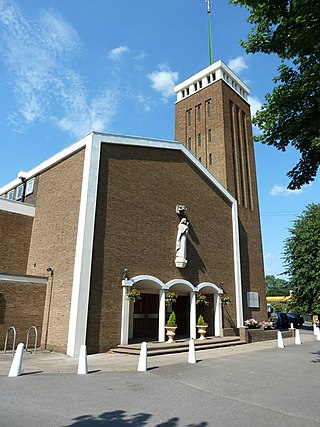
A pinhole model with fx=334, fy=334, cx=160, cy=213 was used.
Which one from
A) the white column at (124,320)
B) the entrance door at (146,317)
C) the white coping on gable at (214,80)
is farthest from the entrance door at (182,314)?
the white coping on gable at (214,80)

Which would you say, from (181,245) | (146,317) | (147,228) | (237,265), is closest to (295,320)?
(237,265)

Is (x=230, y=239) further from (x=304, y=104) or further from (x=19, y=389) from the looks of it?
(x=19, y=389)

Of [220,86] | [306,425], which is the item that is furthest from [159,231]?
[220,86]

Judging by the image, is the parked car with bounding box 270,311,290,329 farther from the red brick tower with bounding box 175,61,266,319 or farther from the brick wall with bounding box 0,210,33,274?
the brick wall with bounding box 0,210,33,274

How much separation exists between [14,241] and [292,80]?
1469cm

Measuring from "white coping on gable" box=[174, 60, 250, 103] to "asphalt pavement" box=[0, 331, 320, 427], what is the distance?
76.8ft

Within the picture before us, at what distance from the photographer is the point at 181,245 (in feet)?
57.1

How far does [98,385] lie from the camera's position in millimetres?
7789

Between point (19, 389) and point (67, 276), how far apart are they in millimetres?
6964

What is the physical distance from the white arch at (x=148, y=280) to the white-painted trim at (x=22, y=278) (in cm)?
399

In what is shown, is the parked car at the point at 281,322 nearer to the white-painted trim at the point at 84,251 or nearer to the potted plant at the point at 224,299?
the potted plant at the point at 224,299

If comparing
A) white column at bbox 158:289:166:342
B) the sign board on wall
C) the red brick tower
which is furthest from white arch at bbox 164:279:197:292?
the sign board on wall

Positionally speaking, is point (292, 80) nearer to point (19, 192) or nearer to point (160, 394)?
point (160, 394)

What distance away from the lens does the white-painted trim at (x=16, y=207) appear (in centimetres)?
1731
